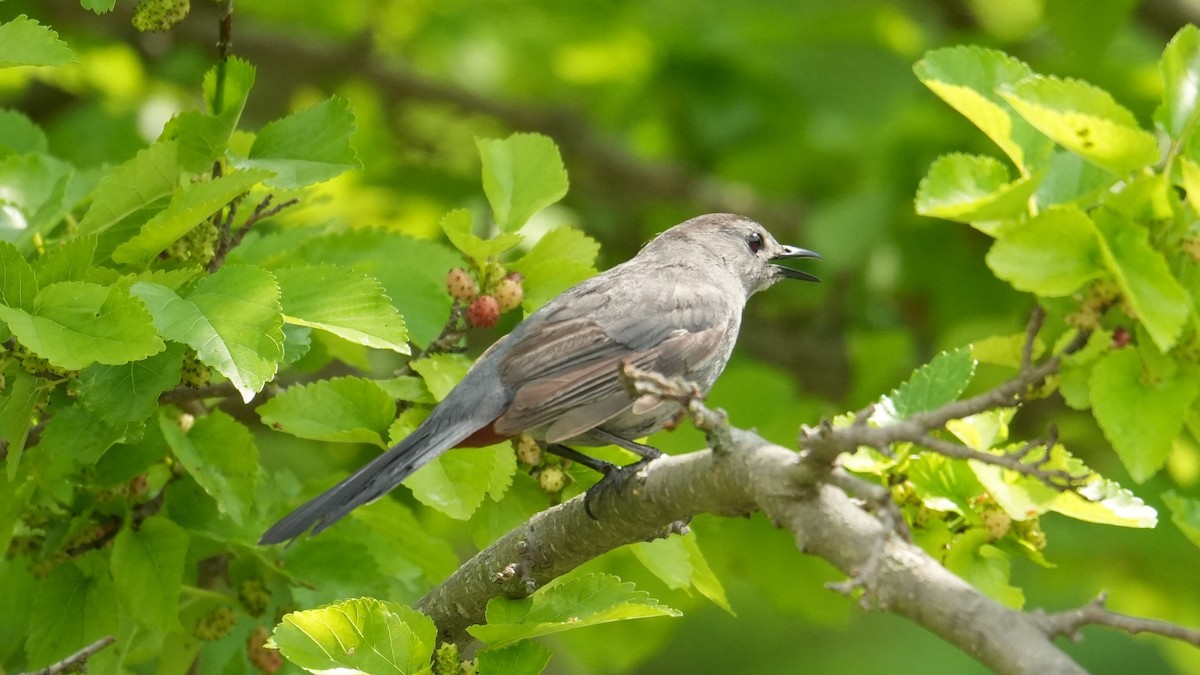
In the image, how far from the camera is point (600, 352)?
13.5 feet

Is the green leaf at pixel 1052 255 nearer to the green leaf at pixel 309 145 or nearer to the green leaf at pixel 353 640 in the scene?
the green leaf at pixel 353 640

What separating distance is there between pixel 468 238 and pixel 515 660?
120 cm

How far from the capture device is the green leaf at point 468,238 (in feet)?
11.7

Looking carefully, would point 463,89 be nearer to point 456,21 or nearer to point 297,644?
point 456,21

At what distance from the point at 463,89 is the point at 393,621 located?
5342 mm

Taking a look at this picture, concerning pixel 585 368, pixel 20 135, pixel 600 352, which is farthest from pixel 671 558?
pixel 20 135

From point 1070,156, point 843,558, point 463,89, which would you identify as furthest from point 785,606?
point 463,89

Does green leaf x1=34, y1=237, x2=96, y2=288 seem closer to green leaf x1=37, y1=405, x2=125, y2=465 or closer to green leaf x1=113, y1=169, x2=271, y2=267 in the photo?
green leaf x1=113, y1=169, x2=271, y2=267

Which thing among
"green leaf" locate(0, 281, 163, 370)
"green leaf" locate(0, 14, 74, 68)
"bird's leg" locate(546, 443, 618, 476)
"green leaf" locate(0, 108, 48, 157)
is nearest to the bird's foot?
"bird's leg" locate(546, 443, 618, 476)

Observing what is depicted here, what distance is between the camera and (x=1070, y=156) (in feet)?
9.94

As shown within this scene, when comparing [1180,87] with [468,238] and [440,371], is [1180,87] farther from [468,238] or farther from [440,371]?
[440,371]

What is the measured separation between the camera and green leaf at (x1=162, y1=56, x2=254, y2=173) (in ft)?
11.0

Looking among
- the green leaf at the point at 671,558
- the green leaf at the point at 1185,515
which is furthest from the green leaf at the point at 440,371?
the green leaf at the point at 1185,515

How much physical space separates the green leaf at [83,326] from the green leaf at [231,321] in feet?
0.22
